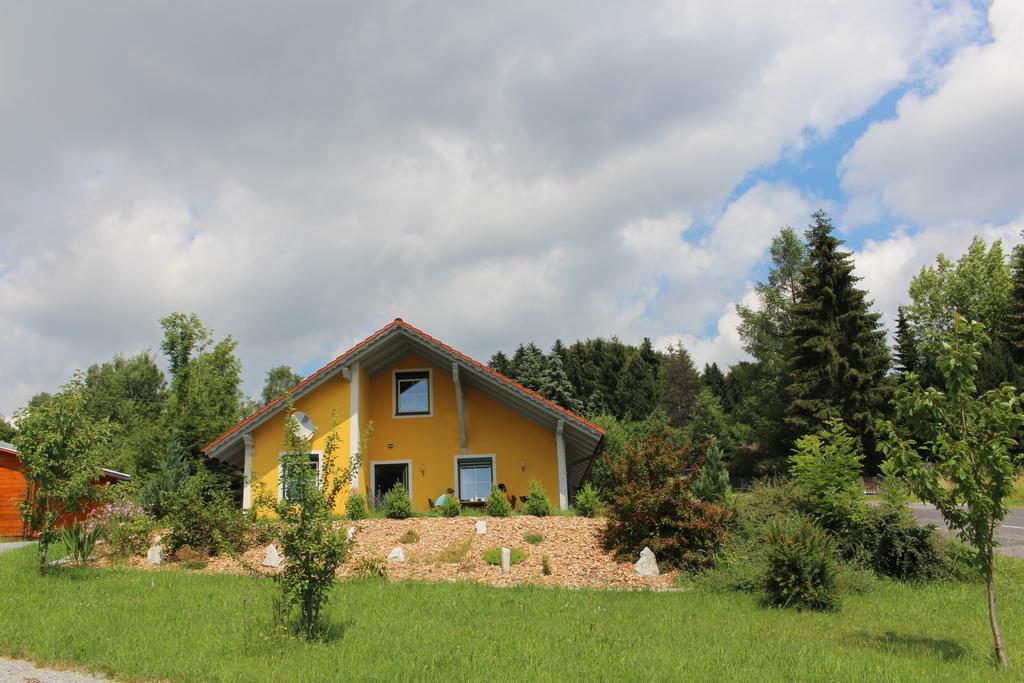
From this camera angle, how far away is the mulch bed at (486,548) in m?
12.3

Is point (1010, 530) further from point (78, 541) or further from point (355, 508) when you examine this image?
point (78, 541)

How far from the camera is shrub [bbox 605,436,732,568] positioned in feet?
41.8

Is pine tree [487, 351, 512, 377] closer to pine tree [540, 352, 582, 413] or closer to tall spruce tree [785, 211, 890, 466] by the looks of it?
pine tree [540, 352, 582, 413]

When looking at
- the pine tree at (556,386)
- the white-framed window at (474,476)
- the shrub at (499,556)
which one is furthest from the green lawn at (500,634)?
the pine tree at (556,386)

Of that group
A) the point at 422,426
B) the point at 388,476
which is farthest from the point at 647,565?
the point at 388,476

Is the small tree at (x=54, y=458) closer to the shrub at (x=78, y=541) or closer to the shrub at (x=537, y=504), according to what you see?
the shrub at (x=78, y=541)

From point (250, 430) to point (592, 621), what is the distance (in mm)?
15246

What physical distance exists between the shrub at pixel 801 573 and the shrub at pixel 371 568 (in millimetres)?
6701

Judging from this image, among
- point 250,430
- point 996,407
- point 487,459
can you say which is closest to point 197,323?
point 250,430

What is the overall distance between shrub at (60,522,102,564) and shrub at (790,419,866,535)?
14.5 m

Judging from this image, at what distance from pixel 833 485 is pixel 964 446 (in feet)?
18.9

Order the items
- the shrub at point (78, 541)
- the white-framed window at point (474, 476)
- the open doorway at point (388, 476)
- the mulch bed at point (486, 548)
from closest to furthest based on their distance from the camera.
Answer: the mulch bed at point (486, 548)
the shrub at point (78, 541)
the white-framed window at point (474, 476)
the open doorway at point (388, 476)

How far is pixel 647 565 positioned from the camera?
41.0 ft

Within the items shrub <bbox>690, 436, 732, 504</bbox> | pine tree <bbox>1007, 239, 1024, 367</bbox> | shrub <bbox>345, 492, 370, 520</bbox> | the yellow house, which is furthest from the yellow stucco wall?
pine tree <bbox>1007, 239, 1024, 367</bbox>
